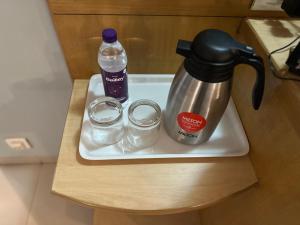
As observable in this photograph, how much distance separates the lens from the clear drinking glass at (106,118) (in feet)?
1.91

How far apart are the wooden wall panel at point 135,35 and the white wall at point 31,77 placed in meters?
0.08

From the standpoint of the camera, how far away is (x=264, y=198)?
536mm

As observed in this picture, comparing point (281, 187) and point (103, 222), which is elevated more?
point (281, 187)

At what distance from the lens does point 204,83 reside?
0.48m

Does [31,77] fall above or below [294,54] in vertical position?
below

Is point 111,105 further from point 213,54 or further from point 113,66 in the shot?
point 213,54

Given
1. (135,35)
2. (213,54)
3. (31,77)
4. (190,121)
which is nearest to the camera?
(213,54)

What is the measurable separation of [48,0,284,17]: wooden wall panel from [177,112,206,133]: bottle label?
0.25 m

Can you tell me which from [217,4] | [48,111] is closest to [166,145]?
[217,4]

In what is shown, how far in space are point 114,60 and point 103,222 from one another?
65 cm

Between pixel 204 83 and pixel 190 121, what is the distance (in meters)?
0.10

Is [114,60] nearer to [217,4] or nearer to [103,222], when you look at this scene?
[217,4]

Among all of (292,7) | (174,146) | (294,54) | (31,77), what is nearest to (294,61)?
(294,54)

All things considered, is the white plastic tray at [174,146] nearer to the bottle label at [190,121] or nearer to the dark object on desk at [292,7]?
the bottle label at [190,121]
